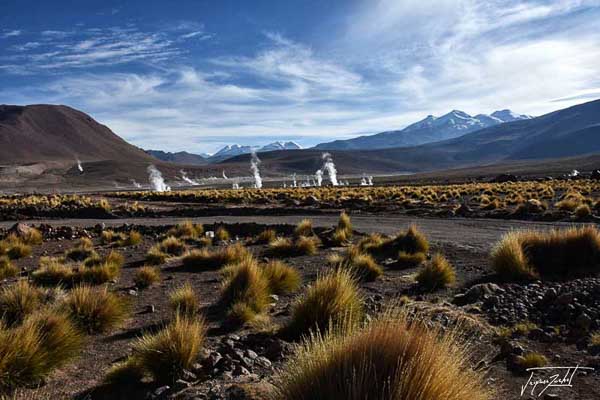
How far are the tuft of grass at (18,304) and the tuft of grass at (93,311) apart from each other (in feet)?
1.84

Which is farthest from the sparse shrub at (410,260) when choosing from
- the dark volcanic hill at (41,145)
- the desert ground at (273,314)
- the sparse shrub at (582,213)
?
the dark volcanic hill at (41,145)

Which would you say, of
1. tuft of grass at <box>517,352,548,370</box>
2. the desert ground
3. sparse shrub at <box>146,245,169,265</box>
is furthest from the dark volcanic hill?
tuft of grass at <box>517,352,548,370</box>

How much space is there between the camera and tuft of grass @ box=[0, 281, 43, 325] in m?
6.35

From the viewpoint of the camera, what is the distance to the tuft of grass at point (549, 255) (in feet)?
27.3

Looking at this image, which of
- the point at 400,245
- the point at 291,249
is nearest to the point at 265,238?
the point at 291,249

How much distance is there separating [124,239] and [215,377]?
12.1 metres

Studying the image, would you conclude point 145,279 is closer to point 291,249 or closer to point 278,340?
point 291,249

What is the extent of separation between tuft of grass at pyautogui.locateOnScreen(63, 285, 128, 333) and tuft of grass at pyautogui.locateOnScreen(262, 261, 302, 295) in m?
2.61

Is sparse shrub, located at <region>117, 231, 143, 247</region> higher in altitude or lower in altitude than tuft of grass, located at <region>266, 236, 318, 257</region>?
higher

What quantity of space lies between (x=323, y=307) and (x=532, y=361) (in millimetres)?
2405

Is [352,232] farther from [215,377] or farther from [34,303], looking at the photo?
[215,377]

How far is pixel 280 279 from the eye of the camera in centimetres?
836

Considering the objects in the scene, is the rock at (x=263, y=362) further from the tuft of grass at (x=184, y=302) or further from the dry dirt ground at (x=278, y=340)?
the tuft of grass at (x=184, y=302)

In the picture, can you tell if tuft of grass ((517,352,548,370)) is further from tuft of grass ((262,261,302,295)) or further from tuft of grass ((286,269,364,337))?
tuft of grass ((262,261,302,295))
